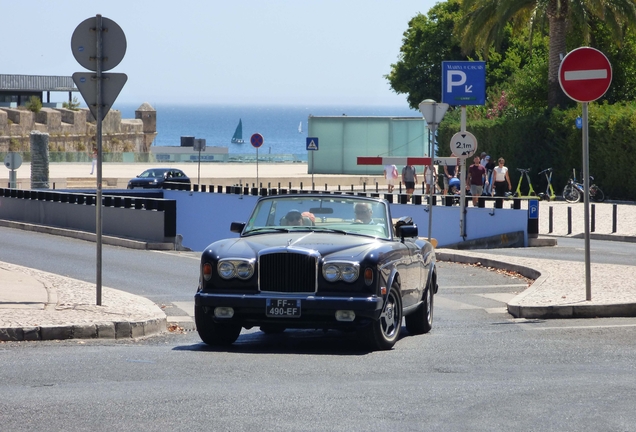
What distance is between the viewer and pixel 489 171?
4359 centimetres

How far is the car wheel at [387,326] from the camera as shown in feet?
32.0

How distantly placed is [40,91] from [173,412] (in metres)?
110

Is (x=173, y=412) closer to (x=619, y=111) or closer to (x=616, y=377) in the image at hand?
(x=616, y=377)

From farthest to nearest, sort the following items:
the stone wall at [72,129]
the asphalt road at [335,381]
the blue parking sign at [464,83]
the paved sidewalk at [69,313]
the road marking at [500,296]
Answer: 1. the stone wall at [72,129]
2. the blue parking sign at [464,83]
3. the road marking at [500,296]
4. the paved sidewalk at [69,313]
5. the asphalt road at [335,381]

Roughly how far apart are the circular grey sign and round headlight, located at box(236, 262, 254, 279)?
3.49m

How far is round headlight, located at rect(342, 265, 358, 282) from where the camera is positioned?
9.57 metres

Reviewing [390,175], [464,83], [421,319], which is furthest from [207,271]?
[390,175]

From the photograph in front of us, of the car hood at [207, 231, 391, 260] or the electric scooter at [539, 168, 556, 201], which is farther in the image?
the electric scooter at [539, 168, 556, 201]

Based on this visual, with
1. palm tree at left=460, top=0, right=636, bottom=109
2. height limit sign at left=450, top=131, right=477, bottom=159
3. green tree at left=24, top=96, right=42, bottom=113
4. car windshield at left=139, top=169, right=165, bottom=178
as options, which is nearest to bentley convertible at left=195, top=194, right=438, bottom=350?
height limit sign at left=450, top=131, right=477, bottom=159

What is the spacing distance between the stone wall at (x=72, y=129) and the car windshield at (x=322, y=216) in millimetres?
79273

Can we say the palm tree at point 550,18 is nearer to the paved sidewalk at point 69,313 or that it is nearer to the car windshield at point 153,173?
the car windshield at point 153,173

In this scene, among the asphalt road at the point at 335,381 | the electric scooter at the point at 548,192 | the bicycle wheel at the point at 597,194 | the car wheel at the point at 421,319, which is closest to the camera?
the asphalt road at the point at 335,381

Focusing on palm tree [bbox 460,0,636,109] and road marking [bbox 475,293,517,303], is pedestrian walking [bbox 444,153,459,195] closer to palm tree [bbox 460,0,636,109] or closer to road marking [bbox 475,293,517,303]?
palm tree [bbox 460,0,636,109]

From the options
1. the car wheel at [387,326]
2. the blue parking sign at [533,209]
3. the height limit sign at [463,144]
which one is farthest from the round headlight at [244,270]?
the blue parking sign at [533,209]
